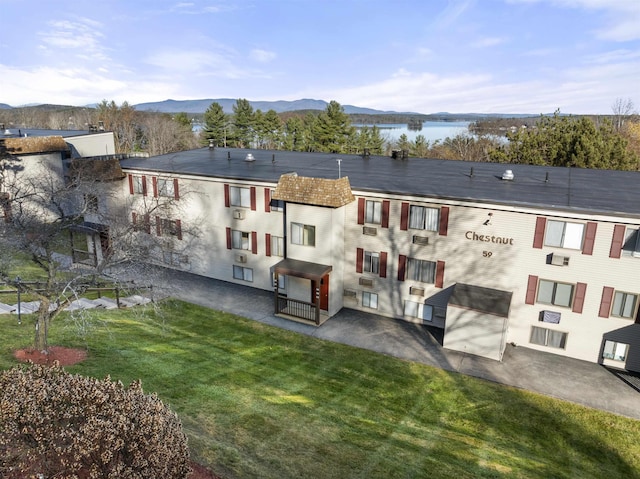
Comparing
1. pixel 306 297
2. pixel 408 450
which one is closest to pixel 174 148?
pixel 306 297

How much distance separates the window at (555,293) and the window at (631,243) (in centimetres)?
255

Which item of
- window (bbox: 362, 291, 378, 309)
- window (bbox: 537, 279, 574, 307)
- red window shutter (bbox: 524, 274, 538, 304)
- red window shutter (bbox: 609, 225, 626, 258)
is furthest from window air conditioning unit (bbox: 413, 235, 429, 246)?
red window shutter (bbox: 609, 225, 626, 258)

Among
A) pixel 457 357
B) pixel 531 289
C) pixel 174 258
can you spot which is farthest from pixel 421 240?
pixel 174 258

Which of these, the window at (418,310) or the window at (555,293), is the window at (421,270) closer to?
the window at (418,310)

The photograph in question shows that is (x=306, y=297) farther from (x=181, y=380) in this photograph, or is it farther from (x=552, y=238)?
(x=552, y=238)

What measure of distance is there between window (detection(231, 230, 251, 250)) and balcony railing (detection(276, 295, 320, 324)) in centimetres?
492

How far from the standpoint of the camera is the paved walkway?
1666 cm

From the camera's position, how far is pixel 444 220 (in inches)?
801

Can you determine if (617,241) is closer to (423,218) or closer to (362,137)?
(423,218)

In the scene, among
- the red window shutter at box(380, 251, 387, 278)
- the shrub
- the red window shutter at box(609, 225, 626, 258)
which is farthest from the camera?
the red window shutter at box(380, 251, 387, 278)

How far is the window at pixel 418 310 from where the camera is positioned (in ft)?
71.8

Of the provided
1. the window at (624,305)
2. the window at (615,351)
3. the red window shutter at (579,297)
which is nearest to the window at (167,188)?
the red window shutter at (579,297)

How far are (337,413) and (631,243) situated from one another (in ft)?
45.1

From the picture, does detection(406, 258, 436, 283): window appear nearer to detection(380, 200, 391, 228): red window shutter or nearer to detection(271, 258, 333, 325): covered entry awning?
detection(380, 200, 391, 228): red window shutter
